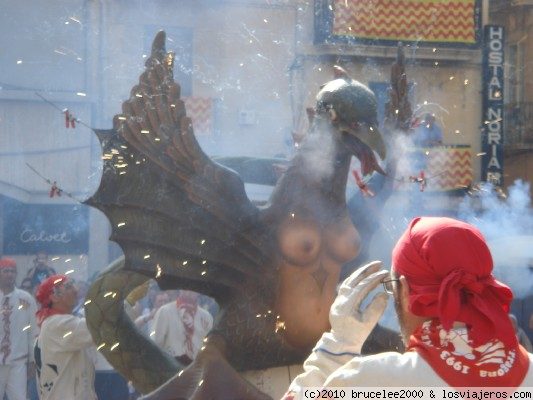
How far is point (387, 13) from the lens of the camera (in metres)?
8.83

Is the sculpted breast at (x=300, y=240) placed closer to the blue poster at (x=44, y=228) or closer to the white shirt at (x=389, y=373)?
the white shirt at (x=389, y=373)

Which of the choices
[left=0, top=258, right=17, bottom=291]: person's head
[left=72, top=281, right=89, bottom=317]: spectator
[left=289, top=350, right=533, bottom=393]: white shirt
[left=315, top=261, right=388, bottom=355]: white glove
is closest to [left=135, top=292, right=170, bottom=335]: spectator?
[left=72, top=281, right=89, bottom=317]: spectator

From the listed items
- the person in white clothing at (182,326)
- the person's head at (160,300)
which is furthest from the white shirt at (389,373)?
the person's head at (160,300)

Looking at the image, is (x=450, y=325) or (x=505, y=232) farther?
(x=505, y=232)

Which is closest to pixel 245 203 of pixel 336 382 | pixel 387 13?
pixel 336 382

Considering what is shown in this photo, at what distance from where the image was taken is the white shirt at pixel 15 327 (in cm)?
603

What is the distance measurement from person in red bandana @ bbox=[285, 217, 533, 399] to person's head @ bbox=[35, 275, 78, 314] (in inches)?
129

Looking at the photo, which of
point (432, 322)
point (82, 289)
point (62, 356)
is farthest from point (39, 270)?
point (432, 322)

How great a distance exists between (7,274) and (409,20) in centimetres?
452

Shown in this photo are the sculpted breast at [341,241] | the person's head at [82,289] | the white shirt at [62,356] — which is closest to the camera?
the sculpted breast at [341,241]

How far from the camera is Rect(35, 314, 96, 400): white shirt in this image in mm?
4773

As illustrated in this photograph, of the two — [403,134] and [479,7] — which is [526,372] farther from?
[479,7]

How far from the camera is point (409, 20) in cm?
880

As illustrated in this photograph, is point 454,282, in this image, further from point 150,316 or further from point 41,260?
point 41,260
